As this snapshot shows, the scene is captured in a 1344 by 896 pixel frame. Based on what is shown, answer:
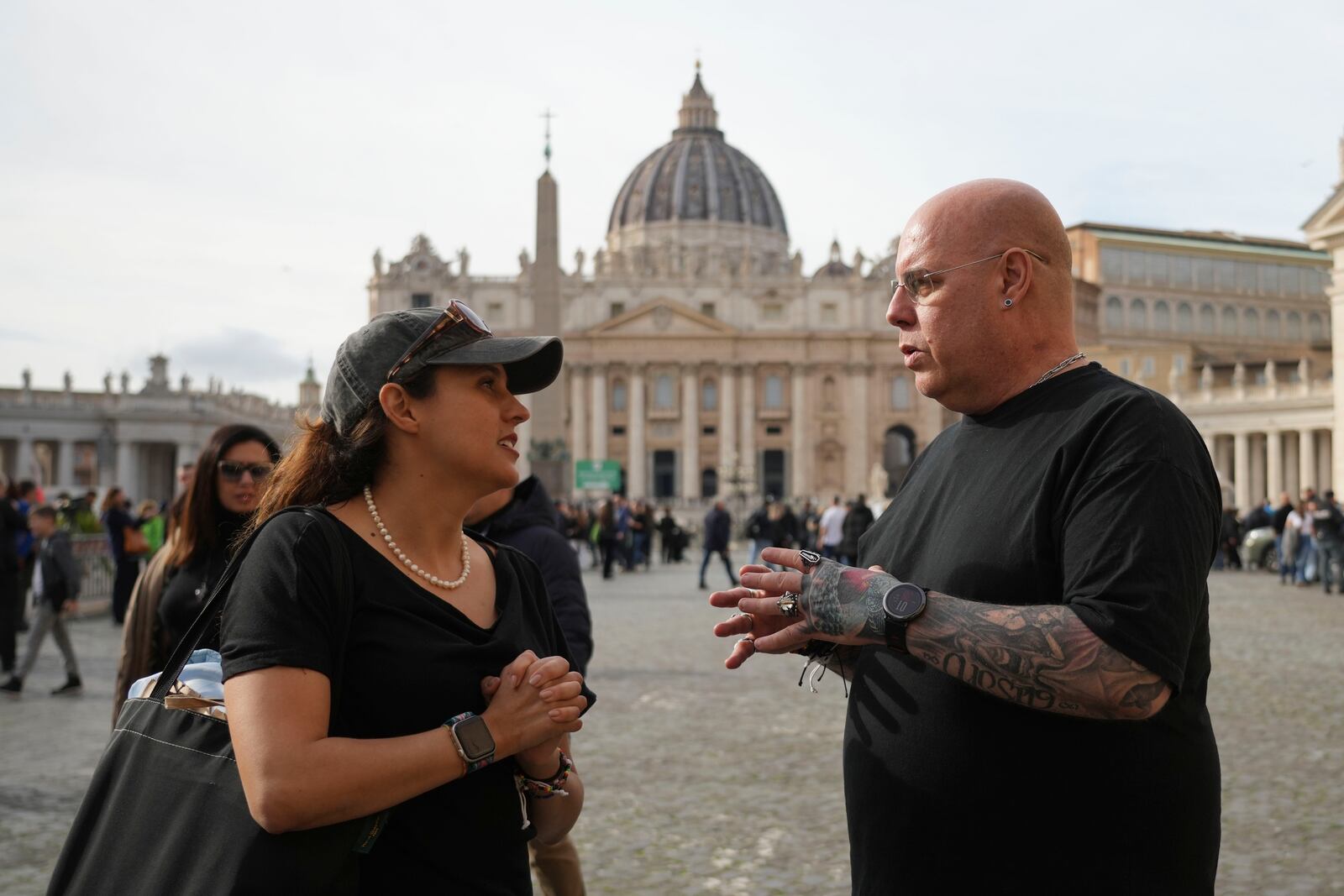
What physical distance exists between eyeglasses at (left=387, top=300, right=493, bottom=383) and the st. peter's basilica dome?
277ft

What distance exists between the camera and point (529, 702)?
203 centimetres

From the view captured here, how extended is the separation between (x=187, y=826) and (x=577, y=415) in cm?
6952

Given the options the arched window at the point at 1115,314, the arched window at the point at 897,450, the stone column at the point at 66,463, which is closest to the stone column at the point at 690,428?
the arched window at the point at 897,450

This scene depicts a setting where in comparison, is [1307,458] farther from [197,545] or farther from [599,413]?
[197,545]

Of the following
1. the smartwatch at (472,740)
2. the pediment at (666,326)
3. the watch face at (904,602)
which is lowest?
the smartwatch at (472,740)

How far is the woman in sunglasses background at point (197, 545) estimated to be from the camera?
4.11 metres

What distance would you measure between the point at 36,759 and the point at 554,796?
17.9ft

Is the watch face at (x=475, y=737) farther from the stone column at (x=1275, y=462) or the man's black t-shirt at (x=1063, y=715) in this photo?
the stone column at (x=1275, y=462)

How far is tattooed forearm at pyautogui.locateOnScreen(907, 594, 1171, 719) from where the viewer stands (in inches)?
72.8

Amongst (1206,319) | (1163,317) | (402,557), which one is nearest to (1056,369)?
(402,557)

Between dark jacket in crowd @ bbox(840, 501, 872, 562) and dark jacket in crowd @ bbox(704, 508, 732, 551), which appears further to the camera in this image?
dark jacket in crowd @ bbox(704, 508, 732, 551)

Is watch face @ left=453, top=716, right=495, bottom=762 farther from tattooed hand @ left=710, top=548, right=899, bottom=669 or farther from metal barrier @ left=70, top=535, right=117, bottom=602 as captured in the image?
metal barrier @ left=70, top=535, right=117, bottom=602

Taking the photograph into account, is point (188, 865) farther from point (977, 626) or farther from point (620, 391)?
point (620, 391)

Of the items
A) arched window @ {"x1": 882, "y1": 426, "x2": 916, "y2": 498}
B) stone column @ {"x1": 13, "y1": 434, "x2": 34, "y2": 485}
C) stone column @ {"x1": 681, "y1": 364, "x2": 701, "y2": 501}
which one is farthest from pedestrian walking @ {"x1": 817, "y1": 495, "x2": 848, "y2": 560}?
arched window @ {"x1": 882, "y1": 426, "x2": 916, "y2": 498}
